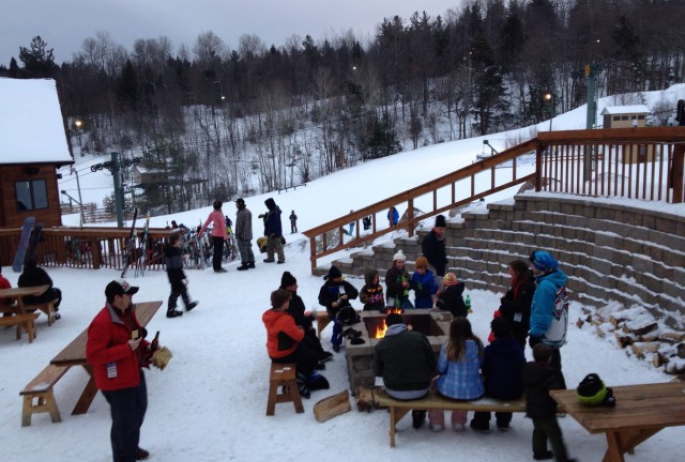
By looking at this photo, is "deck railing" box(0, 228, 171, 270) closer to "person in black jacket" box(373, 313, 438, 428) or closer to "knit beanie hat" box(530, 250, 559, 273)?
"person in black jacket" box(373, 313, 438, 428)

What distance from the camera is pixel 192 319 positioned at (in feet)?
28.7

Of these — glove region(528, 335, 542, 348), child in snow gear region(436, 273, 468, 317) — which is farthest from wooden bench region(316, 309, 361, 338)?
glove region(528, 335, 542, 348)

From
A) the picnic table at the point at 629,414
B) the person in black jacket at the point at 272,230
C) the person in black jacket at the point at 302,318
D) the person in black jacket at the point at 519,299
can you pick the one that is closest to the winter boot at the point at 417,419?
the picnic table at the point at 629,414

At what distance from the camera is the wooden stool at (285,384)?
5.37 metres

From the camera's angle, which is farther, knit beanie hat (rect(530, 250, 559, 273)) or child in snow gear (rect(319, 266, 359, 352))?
child in snow gear (rect(319, 266, 359, 352))

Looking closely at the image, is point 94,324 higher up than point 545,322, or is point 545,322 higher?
point 94,324

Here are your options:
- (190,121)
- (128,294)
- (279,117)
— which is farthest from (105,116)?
(128,294)

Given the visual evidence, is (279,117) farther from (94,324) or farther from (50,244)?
(94,324)

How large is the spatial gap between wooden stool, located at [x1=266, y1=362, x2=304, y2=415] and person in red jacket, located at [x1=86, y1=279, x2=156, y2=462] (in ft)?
4.48

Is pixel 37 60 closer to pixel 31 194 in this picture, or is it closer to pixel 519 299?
pixel 31 194

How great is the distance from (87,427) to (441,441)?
3373 millimetres

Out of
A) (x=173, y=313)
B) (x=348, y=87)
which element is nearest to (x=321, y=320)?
(x=173, y=313)

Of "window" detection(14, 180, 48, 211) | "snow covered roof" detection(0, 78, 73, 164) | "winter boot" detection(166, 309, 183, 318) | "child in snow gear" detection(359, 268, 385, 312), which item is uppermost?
"snow covered roof" detection(0, 78, 73, 164)

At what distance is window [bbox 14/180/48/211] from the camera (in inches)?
718
